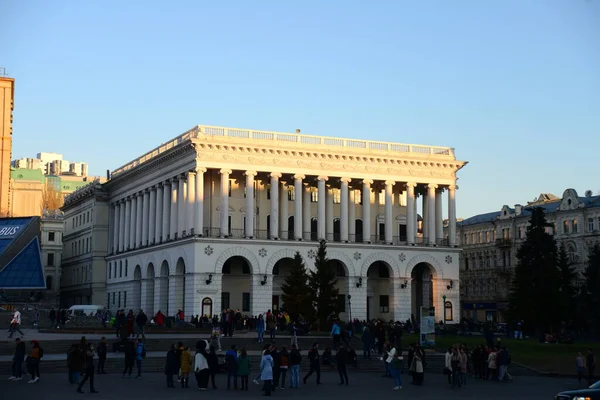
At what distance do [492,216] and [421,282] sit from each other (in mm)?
31043

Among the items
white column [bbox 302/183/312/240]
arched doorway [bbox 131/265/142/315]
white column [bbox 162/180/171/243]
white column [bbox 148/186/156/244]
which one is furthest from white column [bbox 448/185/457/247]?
arched doorway [bbox 131/265/142/315]

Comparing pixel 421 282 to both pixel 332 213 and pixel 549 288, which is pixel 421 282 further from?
pixel 549 288

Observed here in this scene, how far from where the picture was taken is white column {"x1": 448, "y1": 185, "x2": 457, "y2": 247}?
80938 millimetres

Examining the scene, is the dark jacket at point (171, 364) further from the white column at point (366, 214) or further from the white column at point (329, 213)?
the white column at point (366, 214)

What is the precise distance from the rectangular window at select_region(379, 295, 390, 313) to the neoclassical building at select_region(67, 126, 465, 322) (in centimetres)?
23

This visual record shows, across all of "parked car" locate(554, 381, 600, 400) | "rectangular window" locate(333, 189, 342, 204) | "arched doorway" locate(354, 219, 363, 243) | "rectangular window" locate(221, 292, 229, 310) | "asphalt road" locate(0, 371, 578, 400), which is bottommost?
"asphalt road" locate(0, 371, 578, 400)

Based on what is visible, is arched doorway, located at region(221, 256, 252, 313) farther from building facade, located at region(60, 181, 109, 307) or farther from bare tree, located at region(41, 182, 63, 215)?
bare tree, located at region(41, 182, 63, 215)

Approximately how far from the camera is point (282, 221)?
77375 millimetres

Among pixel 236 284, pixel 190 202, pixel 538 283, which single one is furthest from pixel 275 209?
pixel 538 283

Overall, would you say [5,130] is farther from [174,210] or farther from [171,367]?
[171,367]

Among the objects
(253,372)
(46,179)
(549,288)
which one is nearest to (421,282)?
(549,288)

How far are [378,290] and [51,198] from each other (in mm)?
86425

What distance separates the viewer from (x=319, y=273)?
205 feet

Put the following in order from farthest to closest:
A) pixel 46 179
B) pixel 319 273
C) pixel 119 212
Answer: pixel 46 179 → pixel 119 212 → pixel 319 273
